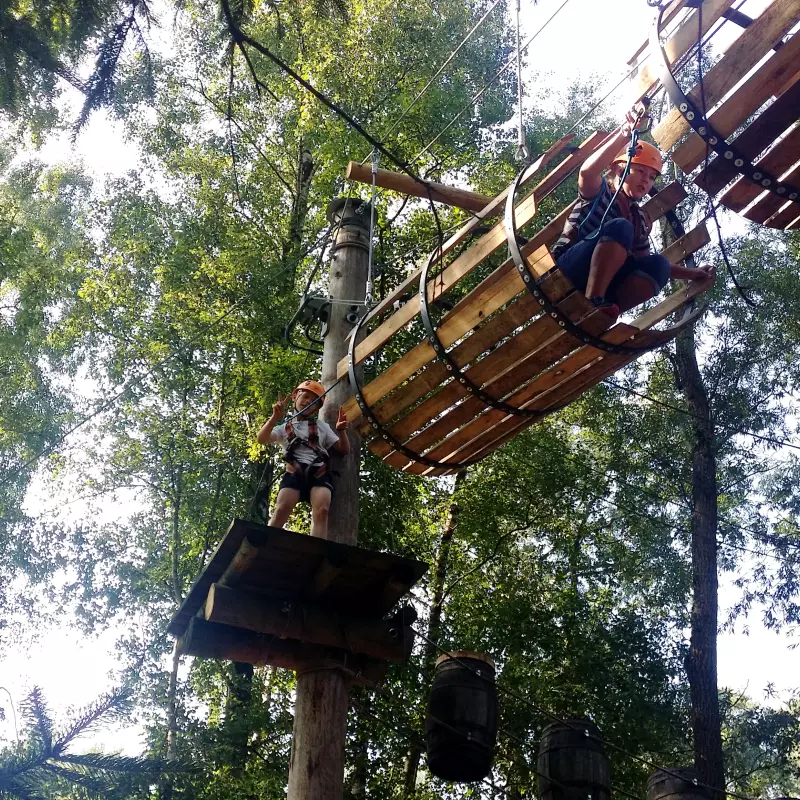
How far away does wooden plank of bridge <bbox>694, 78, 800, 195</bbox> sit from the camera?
12.8 feet

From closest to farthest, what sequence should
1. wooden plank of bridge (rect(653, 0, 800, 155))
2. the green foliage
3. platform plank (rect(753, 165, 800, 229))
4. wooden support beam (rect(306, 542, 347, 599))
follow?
the green foliage, wooden plank of bridge (rect(653, 0, 800, 155)), platform plank (rect(753, 165, 800, 229)), wooden support beam (rect(306, 542, 347, 599))

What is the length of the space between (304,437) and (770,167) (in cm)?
311

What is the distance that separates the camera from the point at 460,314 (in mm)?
4980

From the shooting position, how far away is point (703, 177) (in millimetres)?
4297

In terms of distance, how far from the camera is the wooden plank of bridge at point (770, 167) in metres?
4.09

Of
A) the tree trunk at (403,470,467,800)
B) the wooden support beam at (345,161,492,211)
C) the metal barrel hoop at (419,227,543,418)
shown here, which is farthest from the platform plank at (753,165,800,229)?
the tree trunk at (403,470,467,800)

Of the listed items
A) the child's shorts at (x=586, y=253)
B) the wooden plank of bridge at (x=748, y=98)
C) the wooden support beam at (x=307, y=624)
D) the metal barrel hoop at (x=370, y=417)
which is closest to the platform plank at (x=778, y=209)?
the wooden plank of bridge at (x=748, y=98)

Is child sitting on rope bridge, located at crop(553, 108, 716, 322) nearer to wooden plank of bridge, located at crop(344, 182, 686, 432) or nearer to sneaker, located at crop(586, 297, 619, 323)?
sneaker, located at crop(586, 297, 619, 323)

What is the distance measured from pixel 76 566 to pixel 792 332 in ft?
35.2

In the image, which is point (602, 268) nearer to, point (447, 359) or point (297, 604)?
point (447, 359)

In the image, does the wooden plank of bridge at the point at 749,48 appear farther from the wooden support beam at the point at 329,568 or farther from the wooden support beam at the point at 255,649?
the wooden support beam at the point at 255,649

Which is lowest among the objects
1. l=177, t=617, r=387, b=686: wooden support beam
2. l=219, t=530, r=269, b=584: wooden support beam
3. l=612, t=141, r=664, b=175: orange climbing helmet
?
l=177, t=617, r=387, b=686: wooden support beam

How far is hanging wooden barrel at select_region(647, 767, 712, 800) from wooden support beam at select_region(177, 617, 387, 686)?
277 centimetres

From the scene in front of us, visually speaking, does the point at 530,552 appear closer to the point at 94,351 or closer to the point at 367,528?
the point at 367,528
